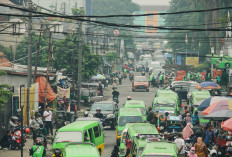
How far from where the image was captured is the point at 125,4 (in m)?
196

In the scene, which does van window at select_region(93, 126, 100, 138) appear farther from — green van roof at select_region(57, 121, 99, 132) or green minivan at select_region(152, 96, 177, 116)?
green minivan at select_region(152, 96, 177, 116)

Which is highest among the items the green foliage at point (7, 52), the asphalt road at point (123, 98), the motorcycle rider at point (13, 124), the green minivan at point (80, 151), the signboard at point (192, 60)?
the green foliage at point (7, 52)

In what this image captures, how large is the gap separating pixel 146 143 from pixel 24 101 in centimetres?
1381

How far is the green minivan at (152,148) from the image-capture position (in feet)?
51.8

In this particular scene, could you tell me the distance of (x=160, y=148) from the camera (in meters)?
16.2

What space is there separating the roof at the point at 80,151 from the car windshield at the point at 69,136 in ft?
10.4

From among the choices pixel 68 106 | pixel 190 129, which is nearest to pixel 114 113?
pixel 68 106

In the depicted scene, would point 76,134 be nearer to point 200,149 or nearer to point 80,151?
point 80,151

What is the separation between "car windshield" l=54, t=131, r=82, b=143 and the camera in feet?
70.1

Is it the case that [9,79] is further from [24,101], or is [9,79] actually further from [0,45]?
[0,45]

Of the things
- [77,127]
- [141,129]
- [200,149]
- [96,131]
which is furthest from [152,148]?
[96,131]

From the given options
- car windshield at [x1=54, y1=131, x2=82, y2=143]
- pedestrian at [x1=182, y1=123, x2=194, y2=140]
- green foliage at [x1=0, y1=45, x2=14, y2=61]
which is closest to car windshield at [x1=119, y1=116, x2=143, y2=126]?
pedestrian at [x1=182, y1=123, x2=194, y2=140]

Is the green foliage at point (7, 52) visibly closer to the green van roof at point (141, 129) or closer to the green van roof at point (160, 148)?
the green van roof at point (141, 129)

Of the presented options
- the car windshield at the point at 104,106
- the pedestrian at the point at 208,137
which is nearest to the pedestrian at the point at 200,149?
the pedestrian at the point at 208,137
